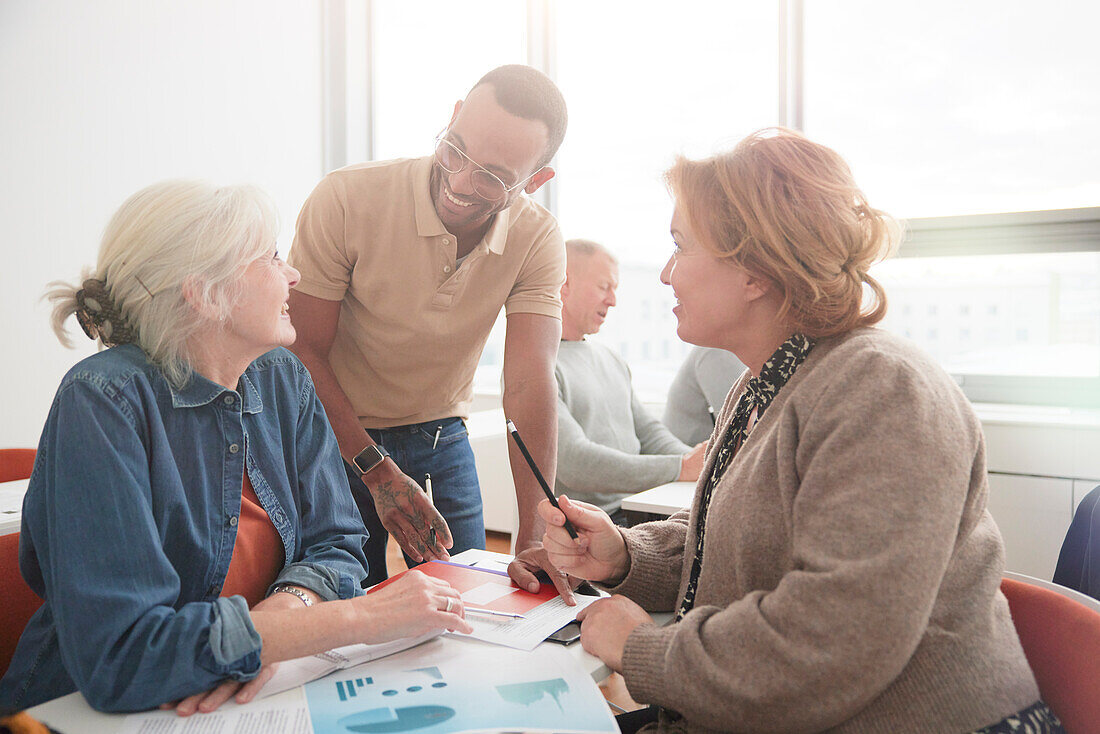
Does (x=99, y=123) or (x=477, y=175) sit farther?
(x=99, y=123)

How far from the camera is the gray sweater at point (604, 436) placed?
2725mm

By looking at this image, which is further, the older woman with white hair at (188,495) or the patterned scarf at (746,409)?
the patterned scarf at (746,409)

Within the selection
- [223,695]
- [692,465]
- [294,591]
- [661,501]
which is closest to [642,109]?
[692,465]

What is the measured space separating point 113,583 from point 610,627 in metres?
0.62

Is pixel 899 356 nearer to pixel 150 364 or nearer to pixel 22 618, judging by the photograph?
pixel 150 364

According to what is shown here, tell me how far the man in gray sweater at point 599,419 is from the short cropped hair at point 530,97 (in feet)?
3.19

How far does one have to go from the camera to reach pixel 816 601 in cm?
90

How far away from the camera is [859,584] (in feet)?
2.88

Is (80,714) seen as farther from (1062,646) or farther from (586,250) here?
(586,250)

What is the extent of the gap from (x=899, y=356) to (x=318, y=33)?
16.4ft

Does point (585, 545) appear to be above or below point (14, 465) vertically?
above

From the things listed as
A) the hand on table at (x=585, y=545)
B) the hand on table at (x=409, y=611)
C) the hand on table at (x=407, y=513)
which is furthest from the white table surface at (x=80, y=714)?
the hand on table at (x=407, y=513)

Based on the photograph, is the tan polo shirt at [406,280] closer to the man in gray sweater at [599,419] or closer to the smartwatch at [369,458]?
the smartwatch at [369,458]

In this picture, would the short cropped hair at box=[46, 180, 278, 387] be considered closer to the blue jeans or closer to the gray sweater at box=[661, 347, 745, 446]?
the blue jeans
